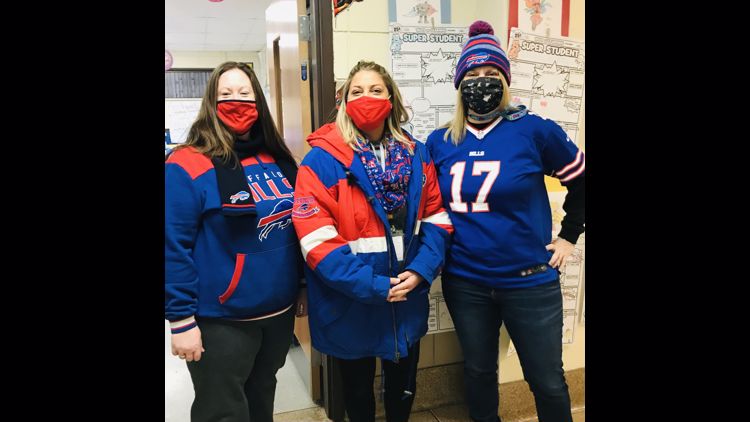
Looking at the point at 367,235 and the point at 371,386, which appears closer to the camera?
the point at 367,235

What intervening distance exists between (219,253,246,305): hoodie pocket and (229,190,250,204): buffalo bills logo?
0.15 m

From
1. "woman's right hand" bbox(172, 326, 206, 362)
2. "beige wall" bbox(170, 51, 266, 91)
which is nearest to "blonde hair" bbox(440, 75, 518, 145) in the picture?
"woman's right hand" bbox(172, 326, 206, 362)

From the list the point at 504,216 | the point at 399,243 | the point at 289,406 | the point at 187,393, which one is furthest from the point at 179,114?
the point at 504,216

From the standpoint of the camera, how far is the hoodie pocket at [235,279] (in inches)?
52.6

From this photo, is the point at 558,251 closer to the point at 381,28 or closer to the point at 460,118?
the point at 460,118

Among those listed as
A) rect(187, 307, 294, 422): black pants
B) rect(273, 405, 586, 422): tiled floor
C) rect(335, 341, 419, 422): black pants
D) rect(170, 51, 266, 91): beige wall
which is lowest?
rect(273, 405, 586, 422): tiled floor

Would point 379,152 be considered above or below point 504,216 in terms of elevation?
above

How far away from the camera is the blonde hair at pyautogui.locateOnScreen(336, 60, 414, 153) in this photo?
1558mm

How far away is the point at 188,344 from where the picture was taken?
1.29 m

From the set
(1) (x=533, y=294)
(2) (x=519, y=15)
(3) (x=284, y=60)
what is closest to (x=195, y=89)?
(3) (x=284, y=60)

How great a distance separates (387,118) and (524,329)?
852mm

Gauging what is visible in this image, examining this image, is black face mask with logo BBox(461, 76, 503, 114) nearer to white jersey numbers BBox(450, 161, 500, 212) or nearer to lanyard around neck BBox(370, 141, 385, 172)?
white jersey numbers BBox(450, 161, 500, 212)

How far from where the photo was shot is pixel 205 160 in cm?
134
